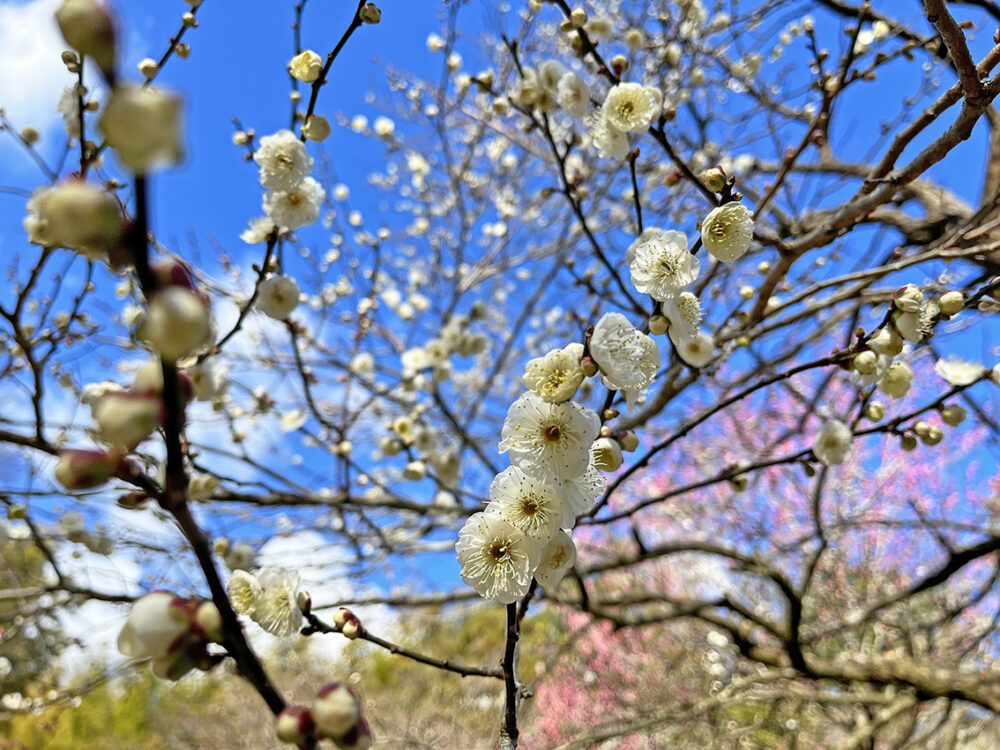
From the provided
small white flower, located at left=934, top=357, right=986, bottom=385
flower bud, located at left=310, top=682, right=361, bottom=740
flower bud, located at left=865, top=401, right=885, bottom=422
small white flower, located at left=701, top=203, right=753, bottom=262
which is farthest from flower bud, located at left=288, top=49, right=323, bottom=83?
small white flower, located at left=934, top=357, right=986, bottom=385

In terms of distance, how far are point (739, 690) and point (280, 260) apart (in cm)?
299

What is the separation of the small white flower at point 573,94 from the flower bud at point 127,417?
1.63 m

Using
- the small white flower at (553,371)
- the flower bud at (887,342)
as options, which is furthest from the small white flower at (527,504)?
the flower bud at (887,342)

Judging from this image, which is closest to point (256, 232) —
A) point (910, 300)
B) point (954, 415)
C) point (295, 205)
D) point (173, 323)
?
point (295, 205)

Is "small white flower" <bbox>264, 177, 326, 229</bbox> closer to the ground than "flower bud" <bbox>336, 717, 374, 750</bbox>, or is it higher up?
higher up

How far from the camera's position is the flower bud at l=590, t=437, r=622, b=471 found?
3.67 feet

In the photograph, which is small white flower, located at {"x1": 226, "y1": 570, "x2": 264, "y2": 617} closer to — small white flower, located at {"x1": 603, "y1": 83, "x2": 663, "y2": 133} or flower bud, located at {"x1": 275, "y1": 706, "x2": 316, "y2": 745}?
flower bud, located at {"x1": 275, "y1": 706, "x2": 316, "y2": 745}

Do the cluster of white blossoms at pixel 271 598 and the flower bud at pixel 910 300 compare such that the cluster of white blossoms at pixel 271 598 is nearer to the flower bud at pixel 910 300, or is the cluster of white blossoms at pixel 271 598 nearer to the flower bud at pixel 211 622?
the flower bud at pixel 211 622

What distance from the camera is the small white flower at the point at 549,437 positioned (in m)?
0.94

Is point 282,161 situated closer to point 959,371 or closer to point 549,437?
point 549,437

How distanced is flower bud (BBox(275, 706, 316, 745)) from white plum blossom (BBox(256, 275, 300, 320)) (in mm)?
1222

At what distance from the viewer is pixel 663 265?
1.23 meters

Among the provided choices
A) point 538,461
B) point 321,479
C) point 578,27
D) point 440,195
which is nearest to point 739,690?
point 321,479

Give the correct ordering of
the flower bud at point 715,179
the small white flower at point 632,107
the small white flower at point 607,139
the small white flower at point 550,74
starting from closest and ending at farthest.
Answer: the flower bud at point 715,179
the small white flower at point 632,107
the small white flower at point 607,139
the small white flower at point 550,74
